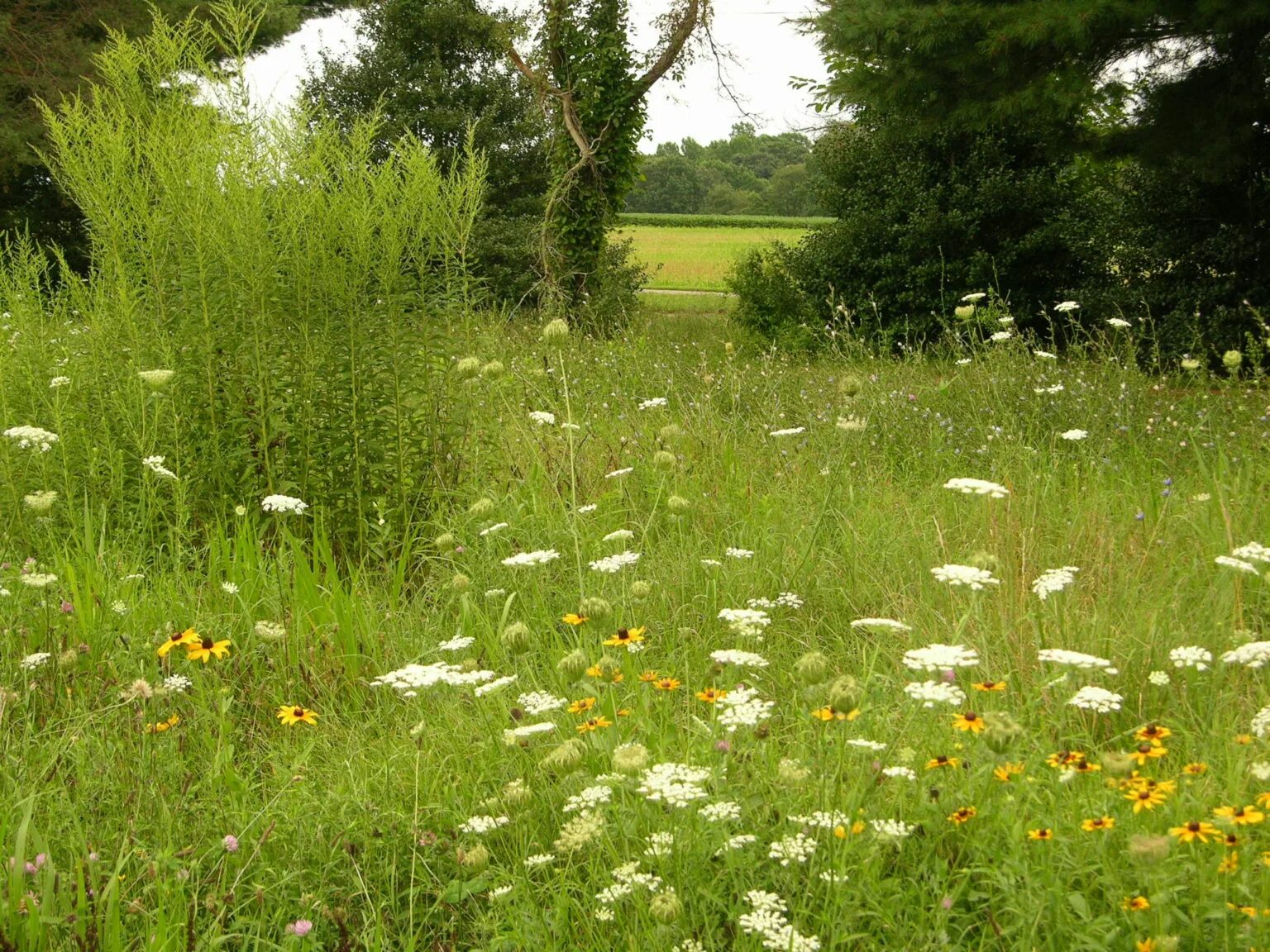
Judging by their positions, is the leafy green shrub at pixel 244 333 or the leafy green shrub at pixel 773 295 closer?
the leafy green shrub at pixel 244 333

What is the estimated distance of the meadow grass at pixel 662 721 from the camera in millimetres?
1821

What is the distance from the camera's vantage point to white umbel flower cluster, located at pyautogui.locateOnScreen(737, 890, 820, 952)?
160cm

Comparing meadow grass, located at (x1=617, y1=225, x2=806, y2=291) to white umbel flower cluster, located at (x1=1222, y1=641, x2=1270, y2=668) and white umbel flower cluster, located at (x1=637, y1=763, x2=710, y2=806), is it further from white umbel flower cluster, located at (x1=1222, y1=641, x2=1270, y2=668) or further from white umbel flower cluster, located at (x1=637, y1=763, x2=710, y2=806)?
white umbel flower cluster, located at (x1=637, y1=763, x2=710, y2=806)

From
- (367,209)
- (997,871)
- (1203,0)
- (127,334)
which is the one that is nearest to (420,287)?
(367,209)

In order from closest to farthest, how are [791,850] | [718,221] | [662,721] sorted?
[791,850] → [662,721] → [718,221]

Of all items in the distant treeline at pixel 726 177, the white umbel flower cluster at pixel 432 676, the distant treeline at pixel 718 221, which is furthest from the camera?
the distant treeline at pixel 726 177

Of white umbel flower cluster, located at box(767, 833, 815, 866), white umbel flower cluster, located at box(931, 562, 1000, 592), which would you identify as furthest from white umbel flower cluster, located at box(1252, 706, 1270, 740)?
white umbel flower cluster, located at box(767, 833, 815, 866)

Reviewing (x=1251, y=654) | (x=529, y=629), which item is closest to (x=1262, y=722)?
(x=1251, y=654)

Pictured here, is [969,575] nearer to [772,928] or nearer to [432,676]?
[772,928]

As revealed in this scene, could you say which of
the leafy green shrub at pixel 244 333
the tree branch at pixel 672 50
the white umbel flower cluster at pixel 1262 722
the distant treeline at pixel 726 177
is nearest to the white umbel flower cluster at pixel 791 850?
the white umbel flower cluster at pixel 1262 722

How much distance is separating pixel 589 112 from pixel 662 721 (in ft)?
36.1

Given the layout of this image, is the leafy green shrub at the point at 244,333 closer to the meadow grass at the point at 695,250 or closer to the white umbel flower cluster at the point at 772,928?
the white umbel flower cluster at the point at 772,928

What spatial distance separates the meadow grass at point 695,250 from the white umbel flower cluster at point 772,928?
1334 cm

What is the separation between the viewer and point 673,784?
1.85 metres
